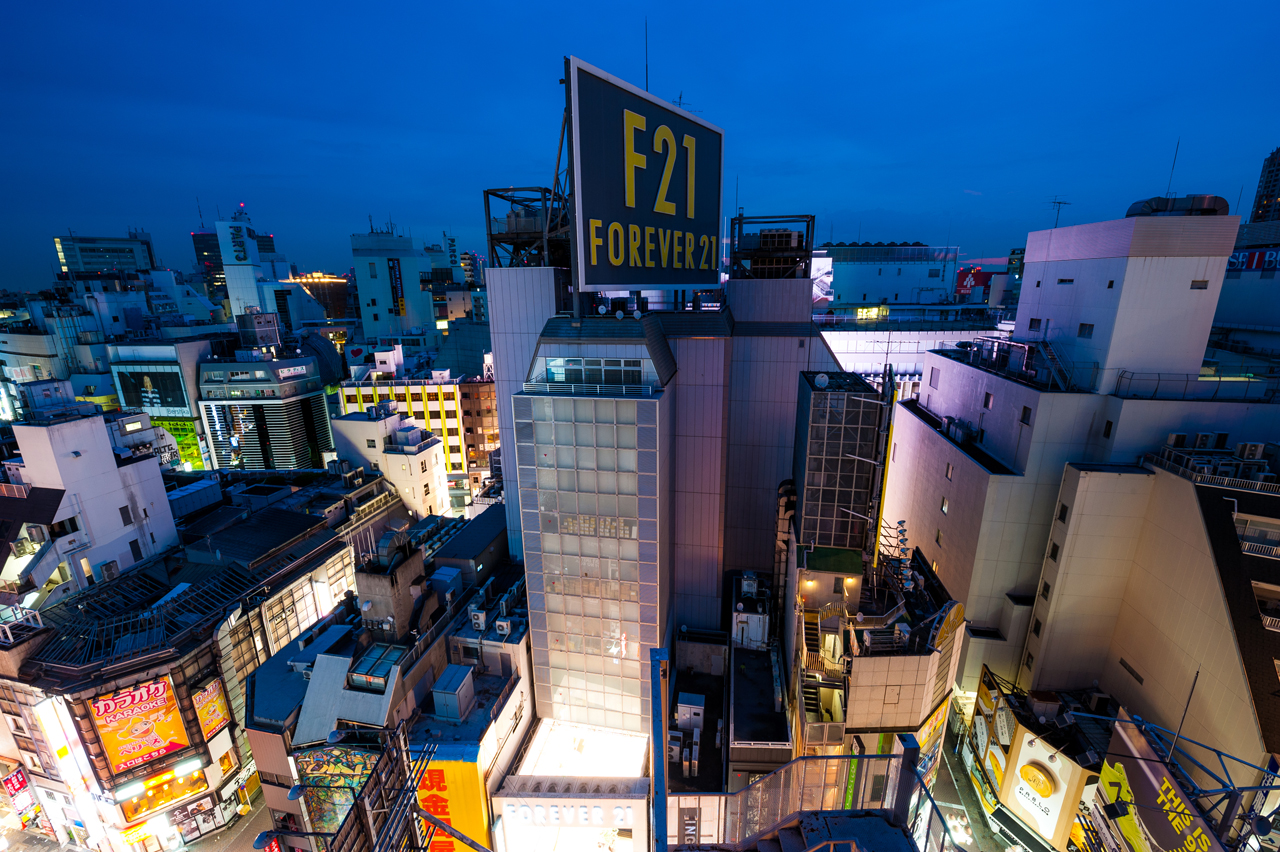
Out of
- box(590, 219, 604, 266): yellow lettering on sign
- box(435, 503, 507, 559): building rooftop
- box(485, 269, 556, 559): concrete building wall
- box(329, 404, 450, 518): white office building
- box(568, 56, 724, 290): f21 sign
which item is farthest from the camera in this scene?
box(329, 404, 450, 518): white office building

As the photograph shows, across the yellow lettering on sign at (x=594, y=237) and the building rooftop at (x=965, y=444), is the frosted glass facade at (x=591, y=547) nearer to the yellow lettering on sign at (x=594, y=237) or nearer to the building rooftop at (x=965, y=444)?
the yellow lettering on sign at (x=594, y=237)

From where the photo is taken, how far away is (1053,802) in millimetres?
17766

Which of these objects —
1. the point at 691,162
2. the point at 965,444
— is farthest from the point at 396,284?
the point at 965,444

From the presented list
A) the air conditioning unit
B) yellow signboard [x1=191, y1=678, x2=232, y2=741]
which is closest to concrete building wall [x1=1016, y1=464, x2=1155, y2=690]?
the air conditioning unit

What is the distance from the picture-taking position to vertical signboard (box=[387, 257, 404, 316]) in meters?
83.5

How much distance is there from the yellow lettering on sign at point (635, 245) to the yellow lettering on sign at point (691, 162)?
138 inches

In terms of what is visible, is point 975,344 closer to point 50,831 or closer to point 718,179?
point 718,179

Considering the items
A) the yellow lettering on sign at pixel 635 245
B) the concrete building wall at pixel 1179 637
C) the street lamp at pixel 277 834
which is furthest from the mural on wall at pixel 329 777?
the concrete building wall at pixel 1179 637

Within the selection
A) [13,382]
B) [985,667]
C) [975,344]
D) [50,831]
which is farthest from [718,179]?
[13,382]

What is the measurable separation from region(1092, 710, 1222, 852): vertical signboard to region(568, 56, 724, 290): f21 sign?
19344mm

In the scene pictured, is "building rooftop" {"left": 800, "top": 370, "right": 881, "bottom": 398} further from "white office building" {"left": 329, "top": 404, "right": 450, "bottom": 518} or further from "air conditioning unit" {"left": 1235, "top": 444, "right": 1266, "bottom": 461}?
"white office building" {"left": 329, "top": 404, "right": 450, "bottom": 518}

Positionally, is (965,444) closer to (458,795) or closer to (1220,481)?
(1220,481)

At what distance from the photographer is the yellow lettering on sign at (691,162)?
1959 cm

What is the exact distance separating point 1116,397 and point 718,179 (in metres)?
17.7
